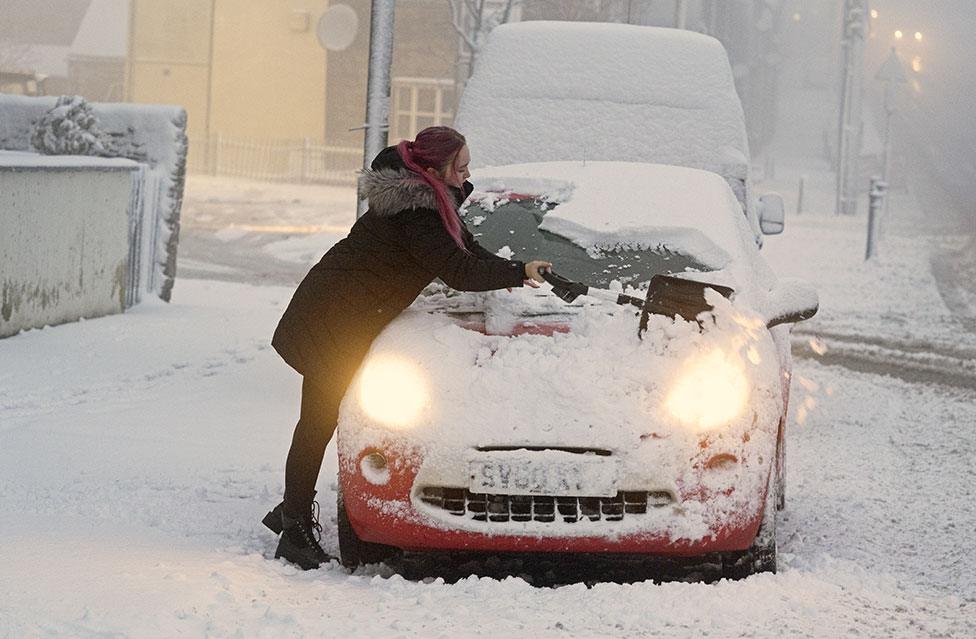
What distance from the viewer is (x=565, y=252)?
6.66 m

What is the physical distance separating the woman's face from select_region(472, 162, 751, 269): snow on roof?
1006 millimetres

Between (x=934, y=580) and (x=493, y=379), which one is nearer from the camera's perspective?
(x=493, y=379)

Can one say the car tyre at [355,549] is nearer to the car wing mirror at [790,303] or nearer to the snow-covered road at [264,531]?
the snow-covered road at [264,531]

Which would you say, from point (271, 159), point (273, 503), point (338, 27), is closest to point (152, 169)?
point (273, 503)

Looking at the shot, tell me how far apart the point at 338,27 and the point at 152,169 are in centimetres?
2927

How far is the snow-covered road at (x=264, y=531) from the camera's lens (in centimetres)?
488

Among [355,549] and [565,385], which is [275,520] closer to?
[355,549]

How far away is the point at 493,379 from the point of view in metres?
5.45

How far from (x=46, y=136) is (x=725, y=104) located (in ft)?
21.9

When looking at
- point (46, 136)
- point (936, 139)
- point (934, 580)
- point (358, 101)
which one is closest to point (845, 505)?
point (934, 580)

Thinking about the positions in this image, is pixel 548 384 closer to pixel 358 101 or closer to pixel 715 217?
pixel 715 217

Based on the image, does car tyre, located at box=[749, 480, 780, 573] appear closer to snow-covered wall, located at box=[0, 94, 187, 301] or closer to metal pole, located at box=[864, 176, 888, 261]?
snow-covered wall, located at box=[0, 94, 187, 301]

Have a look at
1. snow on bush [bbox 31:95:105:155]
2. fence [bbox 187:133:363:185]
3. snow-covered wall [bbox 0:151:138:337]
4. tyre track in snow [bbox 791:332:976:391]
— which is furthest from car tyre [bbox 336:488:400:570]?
fence [bbox 187:133:363:185]

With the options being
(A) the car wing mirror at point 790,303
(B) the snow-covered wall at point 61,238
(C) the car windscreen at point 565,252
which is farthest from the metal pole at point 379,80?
(A) the car wing mirror at point 790,303
